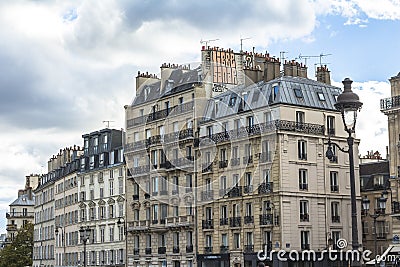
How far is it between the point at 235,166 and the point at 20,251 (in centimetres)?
5316

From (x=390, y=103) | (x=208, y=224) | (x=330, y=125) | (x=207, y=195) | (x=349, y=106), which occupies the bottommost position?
(x=208, y=224)

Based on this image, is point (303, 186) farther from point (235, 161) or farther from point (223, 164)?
point (223, 164)

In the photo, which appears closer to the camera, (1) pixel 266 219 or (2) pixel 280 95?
(1) pixel 266 219

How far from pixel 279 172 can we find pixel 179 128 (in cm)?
1260

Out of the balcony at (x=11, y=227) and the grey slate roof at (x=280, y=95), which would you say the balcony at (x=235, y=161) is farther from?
the balcony at (x=11, y=227)

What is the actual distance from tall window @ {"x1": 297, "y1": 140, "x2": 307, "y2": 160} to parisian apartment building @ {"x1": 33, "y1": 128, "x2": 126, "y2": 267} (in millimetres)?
19970

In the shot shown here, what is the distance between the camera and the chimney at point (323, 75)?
6097cm

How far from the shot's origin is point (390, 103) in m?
48.3

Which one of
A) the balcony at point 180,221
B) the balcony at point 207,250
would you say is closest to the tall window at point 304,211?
the balcony at point 207,250

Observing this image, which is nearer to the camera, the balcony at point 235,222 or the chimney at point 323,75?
the balcony at point 235,222

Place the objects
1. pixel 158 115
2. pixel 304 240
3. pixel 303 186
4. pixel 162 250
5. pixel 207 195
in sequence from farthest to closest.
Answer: pixel 158 115 → pixel 162 250 → pixel 207 195 → pixel 303 186 → pixel 304 240

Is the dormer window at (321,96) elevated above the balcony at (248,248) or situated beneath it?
elevated above

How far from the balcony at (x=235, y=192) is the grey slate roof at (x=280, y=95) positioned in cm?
547

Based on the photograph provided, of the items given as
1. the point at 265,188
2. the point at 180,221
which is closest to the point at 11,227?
the point at 180,221
